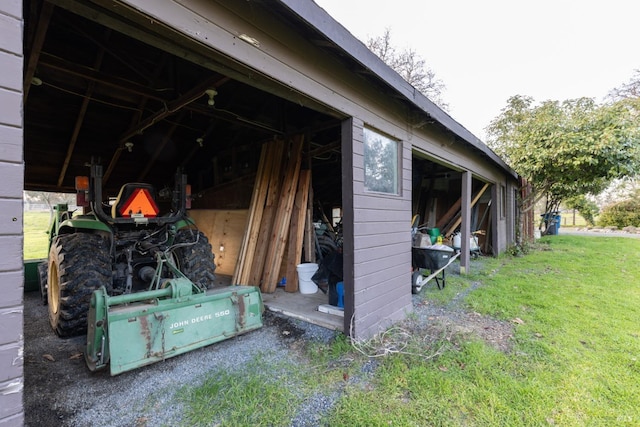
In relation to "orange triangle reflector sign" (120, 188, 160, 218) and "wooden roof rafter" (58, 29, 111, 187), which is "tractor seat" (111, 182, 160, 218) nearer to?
"orange triangle reflector sign" (120, 188, 160, 218)

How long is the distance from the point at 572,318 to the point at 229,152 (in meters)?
5.72

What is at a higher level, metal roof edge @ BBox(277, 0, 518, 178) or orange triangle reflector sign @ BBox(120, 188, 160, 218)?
→ metal roof edge @ BBox(277, 0, 518, 178)

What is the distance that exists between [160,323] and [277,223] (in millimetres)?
2255

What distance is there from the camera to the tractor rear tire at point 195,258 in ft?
10.0

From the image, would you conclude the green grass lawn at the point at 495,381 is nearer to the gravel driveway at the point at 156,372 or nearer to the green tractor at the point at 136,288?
the gravel driveway at the point at 156,372

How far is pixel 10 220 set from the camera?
3.04 ft

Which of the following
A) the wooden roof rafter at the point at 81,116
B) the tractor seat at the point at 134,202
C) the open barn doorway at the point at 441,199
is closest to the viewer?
the tractor seat at the point at 134,202

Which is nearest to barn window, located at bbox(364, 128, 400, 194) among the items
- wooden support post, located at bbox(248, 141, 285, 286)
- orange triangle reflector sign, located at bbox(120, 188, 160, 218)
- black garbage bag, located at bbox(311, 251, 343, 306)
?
black garbage bag, located at bbox(311, 251, 343, 306)

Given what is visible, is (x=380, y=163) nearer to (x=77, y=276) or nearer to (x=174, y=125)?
(x=77, y=276)

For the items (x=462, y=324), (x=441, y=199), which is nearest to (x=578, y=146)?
(x=441, y=199)

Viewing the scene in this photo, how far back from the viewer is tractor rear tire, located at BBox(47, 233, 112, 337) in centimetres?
236

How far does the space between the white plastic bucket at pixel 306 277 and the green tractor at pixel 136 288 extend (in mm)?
1221

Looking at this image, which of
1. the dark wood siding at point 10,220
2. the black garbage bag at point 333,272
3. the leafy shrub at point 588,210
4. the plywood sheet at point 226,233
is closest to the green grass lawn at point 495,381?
the black garbage bag at point 333,272

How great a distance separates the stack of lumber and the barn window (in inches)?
55.9
